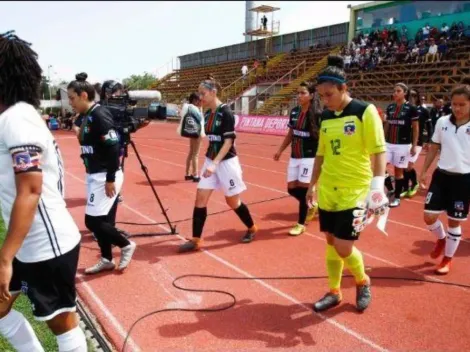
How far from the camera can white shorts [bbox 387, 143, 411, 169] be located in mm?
7453

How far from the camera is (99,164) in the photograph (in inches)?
168

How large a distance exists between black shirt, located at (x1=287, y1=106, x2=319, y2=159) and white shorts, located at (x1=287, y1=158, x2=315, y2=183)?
0.07 m

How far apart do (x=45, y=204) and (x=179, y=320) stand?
70.6 inches

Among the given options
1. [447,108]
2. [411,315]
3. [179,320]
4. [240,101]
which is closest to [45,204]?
[179,320]

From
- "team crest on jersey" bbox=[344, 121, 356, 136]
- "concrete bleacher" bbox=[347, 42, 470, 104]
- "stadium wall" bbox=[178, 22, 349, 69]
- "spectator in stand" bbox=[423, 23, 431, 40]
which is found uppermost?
"stadium wall" bbox=[178, 22, 349, 69]

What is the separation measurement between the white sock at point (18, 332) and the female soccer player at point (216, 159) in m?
2.69

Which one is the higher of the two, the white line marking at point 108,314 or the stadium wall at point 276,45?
the stadium wall at point 276,45

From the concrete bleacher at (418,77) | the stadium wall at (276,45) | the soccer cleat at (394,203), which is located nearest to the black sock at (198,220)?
the soccer cleat at (394,203)

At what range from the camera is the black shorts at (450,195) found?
4.31 meters

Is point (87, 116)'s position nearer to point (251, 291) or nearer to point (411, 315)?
point (251, 291)

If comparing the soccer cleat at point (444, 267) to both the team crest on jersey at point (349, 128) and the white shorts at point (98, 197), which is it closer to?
the team crest on jersey at point (349, 128)

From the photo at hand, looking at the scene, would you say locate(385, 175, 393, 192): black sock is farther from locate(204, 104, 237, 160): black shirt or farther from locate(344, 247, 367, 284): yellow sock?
locate(344, 247, 367, 284): yellow sock

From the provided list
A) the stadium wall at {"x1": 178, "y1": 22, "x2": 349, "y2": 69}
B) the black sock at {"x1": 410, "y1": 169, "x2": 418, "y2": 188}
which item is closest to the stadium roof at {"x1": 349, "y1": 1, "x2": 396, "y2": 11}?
the stadium wall at {"x1": 178, "y1": 22, "x2": 349, "y2": 69}

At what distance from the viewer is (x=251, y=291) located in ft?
13.3
